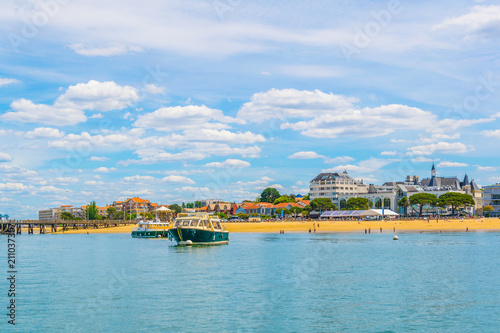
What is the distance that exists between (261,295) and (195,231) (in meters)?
46.9

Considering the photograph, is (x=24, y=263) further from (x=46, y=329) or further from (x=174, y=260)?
(x=46, y=329)

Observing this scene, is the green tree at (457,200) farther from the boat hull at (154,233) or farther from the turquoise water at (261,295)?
the turquoise water at (261,295)

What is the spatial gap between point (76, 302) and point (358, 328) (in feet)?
62.5

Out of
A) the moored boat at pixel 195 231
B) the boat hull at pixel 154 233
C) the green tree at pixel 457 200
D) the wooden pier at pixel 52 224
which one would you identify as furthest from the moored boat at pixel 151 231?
the green tree at pixel 457 200

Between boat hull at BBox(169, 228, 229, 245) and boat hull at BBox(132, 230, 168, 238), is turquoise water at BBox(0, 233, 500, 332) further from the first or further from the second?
boat hull at BBox(132, 230, 168, 238)

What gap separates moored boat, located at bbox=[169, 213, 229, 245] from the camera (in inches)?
3243

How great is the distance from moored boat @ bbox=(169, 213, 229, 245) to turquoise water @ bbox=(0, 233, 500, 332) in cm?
2149

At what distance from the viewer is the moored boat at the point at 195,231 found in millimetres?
82375

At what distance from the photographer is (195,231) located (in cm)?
8244

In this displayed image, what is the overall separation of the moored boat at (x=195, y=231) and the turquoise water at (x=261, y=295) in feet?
70.5

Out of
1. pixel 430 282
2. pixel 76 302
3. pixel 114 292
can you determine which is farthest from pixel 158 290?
pixel 430 282

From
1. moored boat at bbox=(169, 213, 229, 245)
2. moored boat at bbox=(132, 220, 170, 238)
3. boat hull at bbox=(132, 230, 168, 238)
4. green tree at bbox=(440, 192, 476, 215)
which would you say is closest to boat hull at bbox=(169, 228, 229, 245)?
moored boat at bbox=(169, 213, 229, 245)

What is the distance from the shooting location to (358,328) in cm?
2736

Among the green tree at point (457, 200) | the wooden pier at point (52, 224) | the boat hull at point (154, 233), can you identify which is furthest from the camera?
the green tree at point (457, 200)
